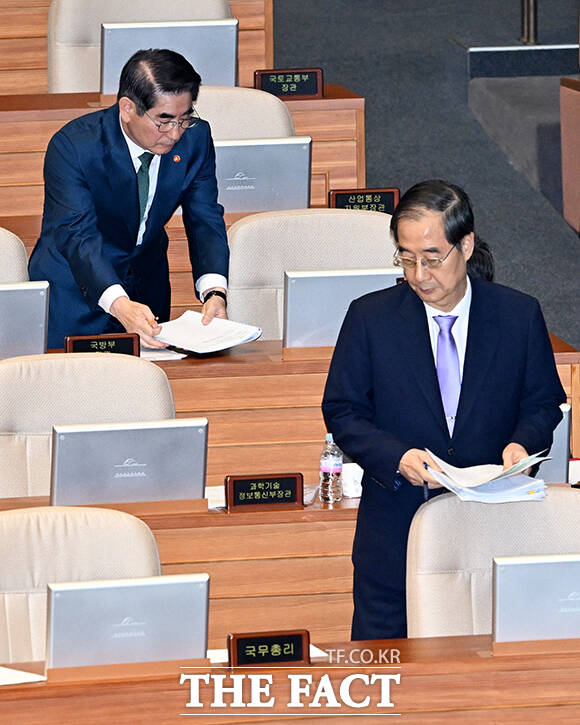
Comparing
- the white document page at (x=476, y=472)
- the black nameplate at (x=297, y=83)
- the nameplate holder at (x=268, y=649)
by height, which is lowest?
the nameplate holder at (x=268, y=649)

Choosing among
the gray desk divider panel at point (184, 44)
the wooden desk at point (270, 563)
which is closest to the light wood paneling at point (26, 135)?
the gray desk divider panel at point (184, 44)

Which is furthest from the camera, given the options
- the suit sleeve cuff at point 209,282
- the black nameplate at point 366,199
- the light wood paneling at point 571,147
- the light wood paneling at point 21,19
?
the light wood paneling at point 571,147

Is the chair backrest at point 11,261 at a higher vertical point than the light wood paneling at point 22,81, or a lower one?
lower

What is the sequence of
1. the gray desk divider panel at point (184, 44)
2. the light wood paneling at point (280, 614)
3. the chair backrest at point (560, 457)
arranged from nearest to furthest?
the chair backrest at point (560, 457) → the light wood paneling at point (280, 614) → the gray desk divider panel at point (184, 44)

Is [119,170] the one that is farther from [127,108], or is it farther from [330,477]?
[330,477]

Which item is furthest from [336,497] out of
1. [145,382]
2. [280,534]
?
[145,382]

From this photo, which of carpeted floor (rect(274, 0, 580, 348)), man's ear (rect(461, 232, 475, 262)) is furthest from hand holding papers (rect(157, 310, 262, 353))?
carpeted floor (rect(274, 0, 580, 348))

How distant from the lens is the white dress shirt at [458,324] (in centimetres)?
251

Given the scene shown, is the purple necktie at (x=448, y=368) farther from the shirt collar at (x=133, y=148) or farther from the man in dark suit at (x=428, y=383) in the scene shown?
the shirt collar at (x=133, y=148)

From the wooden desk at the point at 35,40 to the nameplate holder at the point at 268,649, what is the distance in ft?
11.3

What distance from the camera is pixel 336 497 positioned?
9.66 ft

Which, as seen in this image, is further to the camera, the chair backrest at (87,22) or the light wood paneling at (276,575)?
the chair backrest at (87,22)

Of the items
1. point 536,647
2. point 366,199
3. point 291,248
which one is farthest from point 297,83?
point 536,647

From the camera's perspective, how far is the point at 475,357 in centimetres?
248
